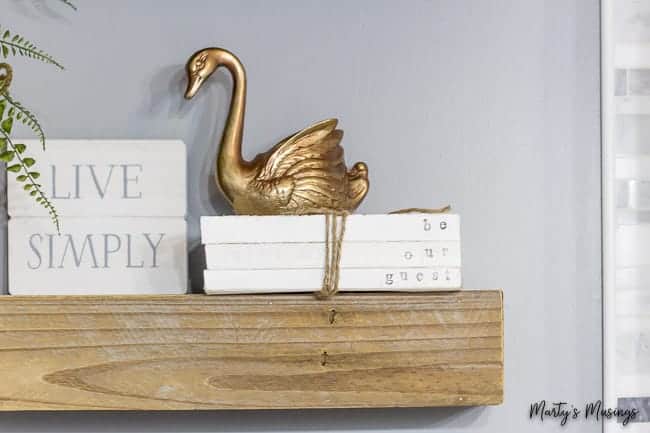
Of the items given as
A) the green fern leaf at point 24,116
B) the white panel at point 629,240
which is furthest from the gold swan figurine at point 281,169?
the white panel at point 629,240

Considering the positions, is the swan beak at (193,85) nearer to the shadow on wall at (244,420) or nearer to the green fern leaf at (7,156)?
the green fern leaf at (7,156)

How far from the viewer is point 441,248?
903 millimetres

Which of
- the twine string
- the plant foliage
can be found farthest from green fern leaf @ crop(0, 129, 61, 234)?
the twine string

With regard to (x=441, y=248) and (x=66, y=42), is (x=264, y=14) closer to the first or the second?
(x=66, y=42)

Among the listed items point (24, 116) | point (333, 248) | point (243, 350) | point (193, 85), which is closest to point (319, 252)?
point (333, 248)

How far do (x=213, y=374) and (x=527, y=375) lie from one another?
358 millimetres

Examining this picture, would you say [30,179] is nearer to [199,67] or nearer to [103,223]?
[103,223]

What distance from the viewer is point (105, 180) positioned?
3.23 feet

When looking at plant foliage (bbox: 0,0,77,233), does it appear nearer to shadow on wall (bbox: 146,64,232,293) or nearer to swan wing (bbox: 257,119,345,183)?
shadow on wall (bbox: 146,64,232,293)

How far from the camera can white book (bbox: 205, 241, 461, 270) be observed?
0.90m

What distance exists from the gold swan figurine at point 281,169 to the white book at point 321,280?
0.22 feet

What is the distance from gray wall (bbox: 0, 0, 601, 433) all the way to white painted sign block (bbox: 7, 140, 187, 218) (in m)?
0.04

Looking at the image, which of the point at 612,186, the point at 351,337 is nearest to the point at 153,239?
→ the point at 351,337

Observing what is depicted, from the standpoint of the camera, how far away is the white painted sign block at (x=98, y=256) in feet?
3.18
